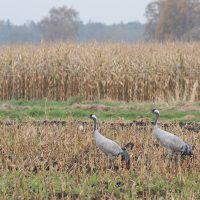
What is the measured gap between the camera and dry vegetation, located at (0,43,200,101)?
20.0m

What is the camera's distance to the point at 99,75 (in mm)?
20188

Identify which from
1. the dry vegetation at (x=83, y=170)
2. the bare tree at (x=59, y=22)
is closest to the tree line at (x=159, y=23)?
the bare tree at (x=59, y=22)

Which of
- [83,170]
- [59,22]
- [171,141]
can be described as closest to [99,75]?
[171,141]

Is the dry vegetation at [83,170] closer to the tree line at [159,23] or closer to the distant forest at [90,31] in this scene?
the tree line at [159,23]

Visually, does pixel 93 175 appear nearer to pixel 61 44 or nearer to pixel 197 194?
pixel 197 194

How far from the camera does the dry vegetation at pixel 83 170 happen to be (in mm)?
7910

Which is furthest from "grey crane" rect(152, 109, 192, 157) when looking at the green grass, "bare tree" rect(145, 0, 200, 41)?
"bare tree" rect(145, 0, 200, 41)


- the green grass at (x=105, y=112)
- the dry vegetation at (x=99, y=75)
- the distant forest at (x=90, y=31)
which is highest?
the dry vegetation at (x=99, y=75)

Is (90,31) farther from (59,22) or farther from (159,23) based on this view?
(159,23)

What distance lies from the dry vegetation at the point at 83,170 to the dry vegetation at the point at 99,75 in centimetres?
877

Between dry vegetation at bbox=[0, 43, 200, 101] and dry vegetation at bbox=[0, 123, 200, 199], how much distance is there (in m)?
8.77

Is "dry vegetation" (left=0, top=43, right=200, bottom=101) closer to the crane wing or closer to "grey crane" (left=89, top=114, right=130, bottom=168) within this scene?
the crane wing

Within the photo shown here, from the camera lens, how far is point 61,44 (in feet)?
71.6

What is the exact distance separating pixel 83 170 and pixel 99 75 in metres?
11.6
